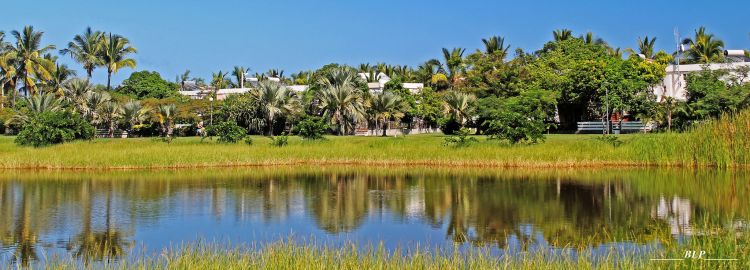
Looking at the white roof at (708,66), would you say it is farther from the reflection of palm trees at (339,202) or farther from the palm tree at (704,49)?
the reflection of palm trees at (339,202)

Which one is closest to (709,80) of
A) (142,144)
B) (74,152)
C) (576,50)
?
(576,50)

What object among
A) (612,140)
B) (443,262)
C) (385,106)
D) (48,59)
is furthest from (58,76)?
(443,262)

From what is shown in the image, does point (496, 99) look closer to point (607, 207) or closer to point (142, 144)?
point (142, 144)

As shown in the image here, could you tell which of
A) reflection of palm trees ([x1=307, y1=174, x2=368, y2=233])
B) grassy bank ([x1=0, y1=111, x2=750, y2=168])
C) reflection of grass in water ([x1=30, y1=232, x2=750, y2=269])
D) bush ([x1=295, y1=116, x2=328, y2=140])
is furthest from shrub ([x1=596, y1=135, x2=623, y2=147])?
reflection of grass in water ([x1=30, y1=232, x2=750, y2=269])

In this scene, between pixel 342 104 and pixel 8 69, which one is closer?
pixel 342 104

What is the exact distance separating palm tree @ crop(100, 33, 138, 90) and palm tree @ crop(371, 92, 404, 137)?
22.2m

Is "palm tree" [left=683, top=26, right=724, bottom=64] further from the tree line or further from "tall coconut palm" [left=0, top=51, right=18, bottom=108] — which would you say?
"tall coconut palm" [left=0, top=51, right=18, bottom=108]

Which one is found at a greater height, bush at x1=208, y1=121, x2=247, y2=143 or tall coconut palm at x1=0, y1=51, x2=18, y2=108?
tall coconut palm at x1=0, y1=51, x2=18, y2=108

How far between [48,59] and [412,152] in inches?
1458

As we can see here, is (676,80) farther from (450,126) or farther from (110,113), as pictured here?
(110,113)

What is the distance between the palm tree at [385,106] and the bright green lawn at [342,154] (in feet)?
40.9

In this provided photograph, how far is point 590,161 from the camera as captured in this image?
30016mm

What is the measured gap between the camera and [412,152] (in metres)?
33.5

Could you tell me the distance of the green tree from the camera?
67.9 m
